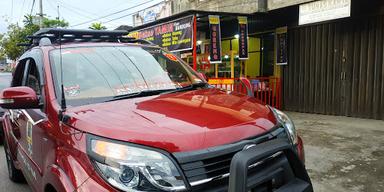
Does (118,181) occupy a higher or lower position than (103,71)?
lower

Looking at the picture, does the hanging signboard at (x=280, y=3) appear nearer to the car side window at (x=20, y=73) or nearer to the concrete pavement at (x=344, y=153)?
the concrete pavement at (x=344, y=153)

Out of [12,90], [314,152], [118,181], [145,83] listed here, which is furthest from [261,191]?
[314,152]

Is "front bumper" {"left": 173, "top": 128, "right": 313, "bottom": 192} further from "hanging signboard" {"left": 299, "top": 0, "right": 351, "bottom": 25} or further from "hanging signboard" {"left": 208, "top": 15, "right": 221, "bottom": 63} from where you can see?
"hanging signboard" {"left": 208, "top": 15, "right": 221, "bottom": 63}

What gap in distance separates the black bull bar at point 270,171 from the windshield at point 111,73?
1340mm

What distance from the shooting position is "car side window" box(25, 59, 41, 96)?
328 centimetres

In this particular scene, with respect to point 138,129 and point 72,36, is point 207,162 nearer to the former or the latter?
point 138,129

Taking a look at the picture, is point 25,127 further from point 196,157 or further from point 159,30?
point 159,30

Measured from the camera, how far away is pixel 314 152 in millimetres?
5910

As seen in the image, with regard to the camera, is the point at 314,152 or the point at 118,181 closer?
the point at 118,181

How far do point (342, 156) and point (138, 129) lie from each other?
14.9 ft

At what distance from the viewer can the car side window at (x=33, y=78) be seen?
3.28m

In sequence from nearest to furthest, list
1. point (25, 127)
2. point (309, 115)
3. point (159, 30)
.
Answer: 1. point (25, 127)
2. point (309, 115)
3. point (159, 30)

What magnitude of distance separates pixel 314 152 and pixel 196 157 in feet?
14.7

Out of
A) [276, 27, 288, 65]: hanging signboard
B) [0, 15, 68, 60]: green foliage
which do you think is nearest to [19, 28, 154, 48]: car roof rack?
[276, 27, 288, 65]: hanging signboard
